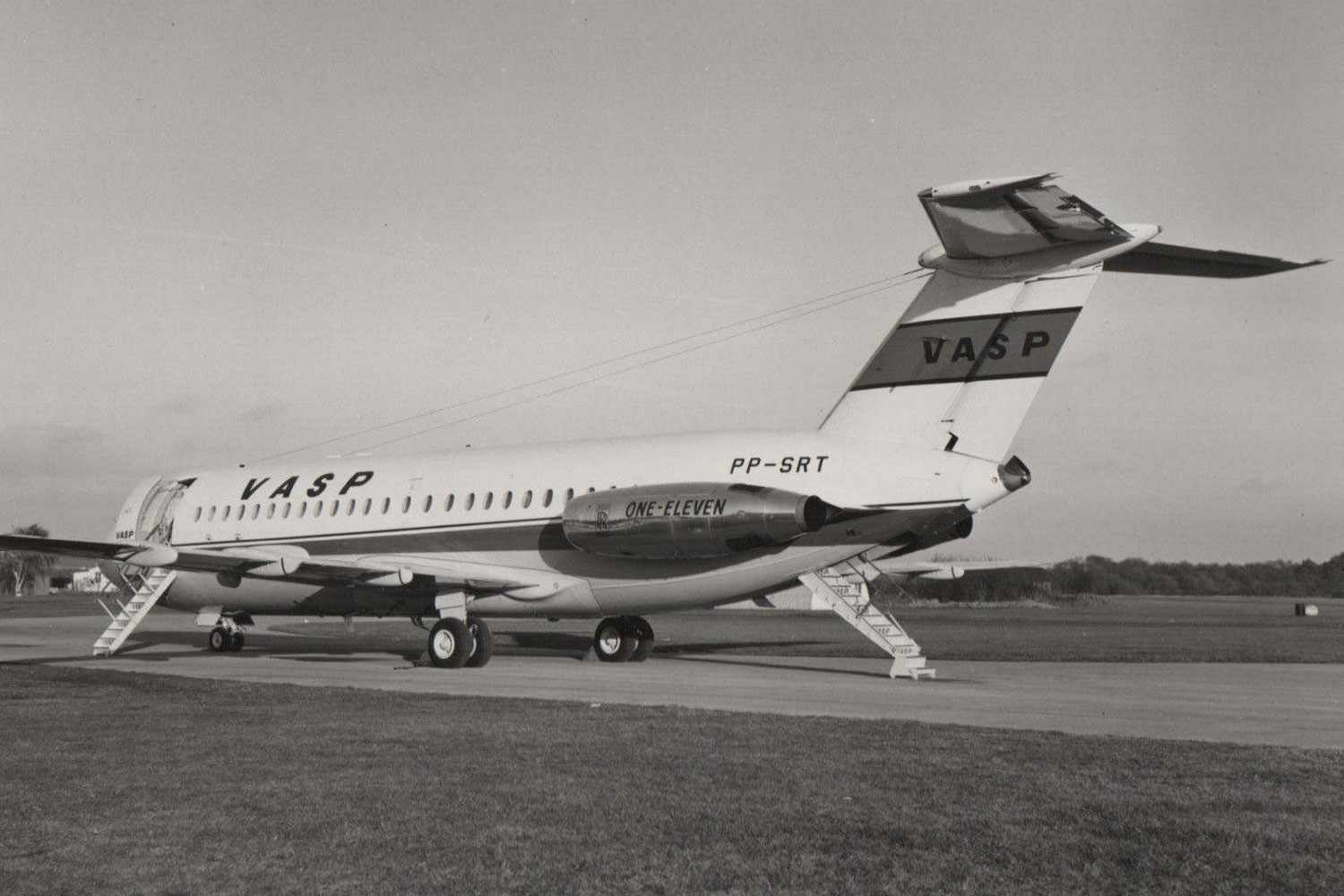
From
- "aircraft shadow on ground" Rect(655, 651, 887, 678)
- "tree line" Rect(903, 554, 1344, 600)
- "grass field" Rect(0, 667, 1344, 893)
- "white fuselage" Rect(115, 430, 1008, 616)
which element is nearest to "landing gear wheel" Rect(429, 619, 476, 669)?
"white fuselage" Rect(115, 430, 1008, 616)

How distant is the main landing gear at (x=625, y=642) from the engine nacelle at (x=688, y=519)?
423 cm

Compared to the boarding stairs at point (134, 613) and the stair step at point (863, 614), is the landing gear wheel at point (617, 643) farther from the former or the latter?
the boarding stairs at point (134, 613)

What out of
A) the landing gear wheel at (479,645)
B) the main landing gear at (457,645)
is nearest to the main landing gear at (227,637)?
the main landing gear at (457,645)

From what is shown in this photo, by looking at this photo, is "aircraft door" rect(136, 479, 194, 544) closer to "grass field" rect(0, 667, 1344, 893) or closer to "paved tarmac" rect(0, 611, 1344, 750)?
"paved tarmac" rect(0, 611, 1344, 750)

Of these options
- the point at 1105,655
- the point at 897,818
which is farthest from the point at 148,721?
the point at 1105,655

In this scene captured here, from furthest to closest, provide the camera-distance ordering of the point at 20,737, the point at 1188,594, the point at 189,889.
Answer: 1. the point at 1188,594
2. the point at 20,737
3. the point at 189,889

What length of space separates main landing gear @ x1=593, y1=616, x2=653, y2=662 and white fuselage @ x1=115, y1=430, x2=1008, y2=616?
8.17ft

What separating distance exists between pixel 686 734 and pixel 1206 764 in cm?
415

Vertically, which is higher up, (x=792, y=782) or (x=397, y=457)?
(x=397, y=457)

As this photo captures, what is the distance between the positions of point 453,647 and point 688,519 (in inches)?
211

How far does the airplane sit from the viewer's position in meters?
16.1

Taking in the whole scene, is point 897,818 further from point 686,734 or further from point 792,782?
point 686,734

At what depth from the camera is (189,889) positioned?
565cm

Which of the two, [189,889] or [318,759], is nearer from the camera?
[189,889]
